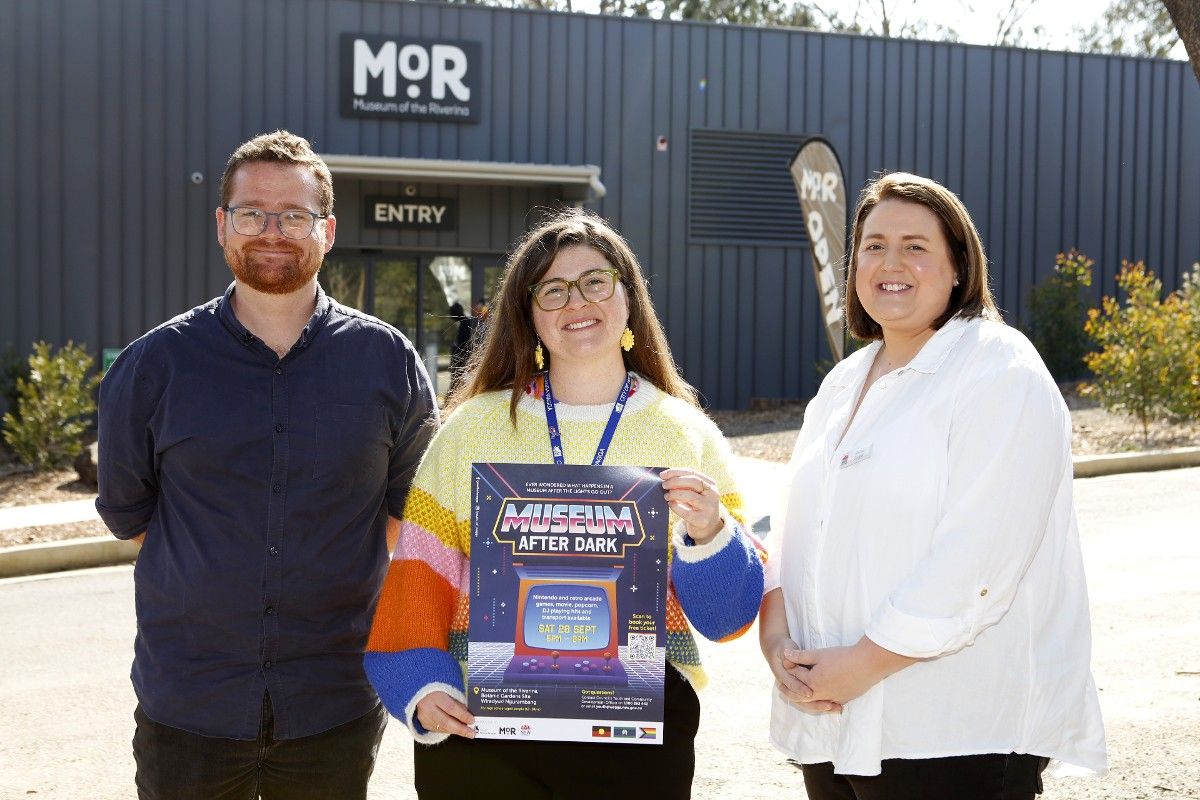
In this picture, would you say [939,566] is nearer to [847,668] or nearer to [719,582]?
[847,668]

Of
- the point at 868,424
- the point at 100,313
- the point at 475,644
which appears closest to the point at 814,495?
the point at 868,424

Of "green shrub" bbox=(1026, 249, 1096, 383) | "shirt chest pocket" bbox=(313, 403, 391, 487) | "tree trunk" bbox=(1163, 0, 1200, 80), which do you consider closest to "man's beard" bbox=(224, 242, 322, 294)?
"shirt chest pocket" bbox=(313, 403, 391, 487)

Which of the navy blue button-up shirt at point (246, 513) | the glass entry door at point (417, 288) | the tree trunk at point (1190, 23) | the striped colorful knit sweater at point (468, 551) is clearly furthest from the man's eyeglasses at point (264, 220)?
the glass entry door at point (417, 288)

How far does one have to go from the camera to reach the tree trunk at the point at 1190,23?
4633 millimetres

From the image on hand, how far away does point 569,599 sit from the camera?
2568mm

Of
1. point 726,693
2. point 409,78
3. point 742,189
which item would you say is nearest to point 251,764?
point 726,693

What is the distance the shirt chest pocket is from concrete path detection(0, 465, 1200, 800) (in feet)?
7.40

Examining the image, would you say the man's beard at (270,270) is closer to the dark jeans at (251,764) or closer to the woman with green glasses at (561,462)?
the woman with green glasses at (561,462)

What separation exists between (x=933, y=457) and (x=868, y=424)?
0.21m

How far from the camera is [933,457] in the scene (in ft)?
8.20

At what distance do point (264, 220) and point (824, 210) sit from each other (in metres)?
10.5

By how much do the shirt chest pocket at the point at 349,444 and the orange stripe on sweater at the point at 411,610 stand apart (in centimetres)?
44

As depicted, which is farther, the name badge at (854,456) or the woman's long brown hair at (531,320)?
the woman's long brown hair at (531,320)

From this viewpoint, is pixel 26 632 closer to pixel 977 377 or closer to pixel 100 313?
pixel 977 377
